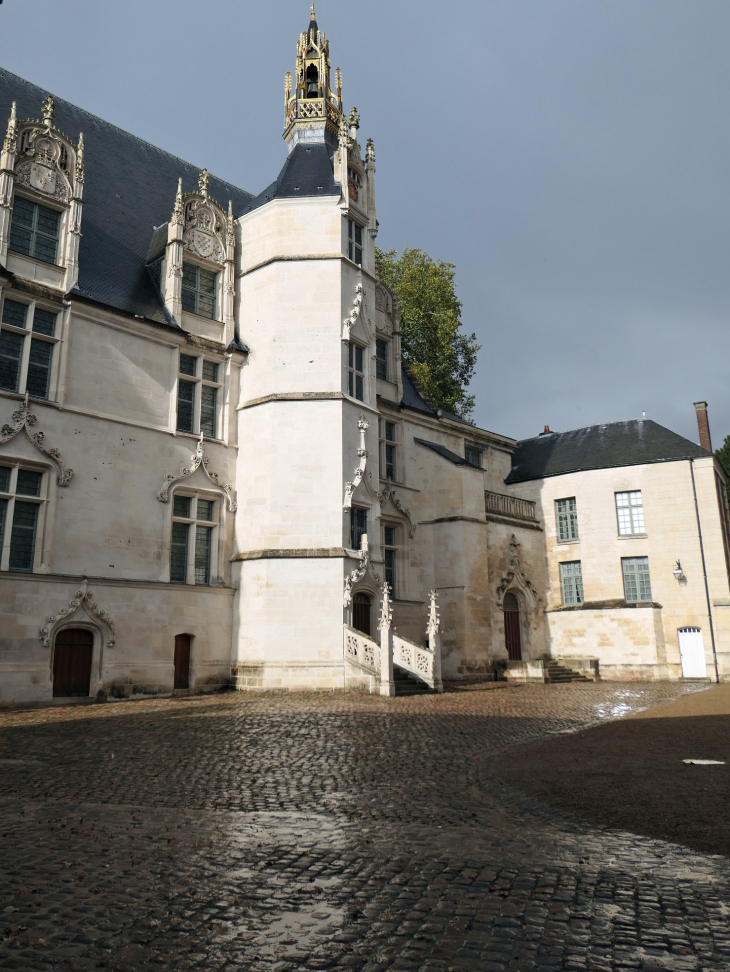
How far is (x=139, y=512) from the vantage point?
777 inches

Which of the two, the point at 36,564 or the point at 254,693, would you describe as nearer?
the point at 36,564

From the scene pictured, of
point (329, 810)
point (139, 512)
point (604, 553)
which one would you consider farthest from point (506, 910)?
point (604, 553)

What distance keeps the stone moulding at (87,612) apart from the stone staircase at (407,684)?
24.9ft

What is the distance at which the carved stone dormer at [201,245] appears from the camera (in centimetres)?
2209

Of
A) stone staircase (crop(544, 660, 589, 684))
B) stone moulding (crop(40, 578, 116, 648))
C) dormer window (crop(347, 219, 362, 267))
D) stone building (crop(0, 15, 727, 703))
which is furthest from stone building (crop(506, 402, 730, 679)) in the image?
stone moulding (crop(40, 578, 116, 648))

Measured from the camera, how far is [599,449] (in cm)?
3297

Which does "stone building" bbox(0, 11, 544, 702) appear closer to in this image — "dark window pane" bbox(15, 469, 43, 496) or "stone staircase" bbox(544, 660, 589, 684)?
"dark window pane" bbox(15, 469, 43, 496)

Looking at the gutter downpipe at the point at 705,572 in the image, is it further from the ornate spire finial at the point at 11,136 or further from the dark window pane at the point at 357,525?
the ornate spire finial at the point at 11,136

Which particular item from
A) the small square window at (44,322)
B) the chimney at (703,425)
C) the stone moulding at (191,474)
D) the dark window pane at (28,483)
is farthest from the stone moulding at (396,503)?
the chimney at (703,425)

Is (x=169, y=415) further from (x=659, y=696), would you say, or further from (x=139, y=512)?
(x=659, y=696)

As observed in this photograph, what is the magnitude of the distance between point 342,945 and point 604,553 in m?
28.9

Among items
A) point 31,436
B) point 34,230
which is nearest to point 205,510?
point 31,436

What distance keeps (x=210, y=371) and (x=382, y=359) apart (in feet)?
25.8

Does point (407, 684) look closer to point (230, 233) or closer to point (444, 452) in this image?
point (444, 452)
